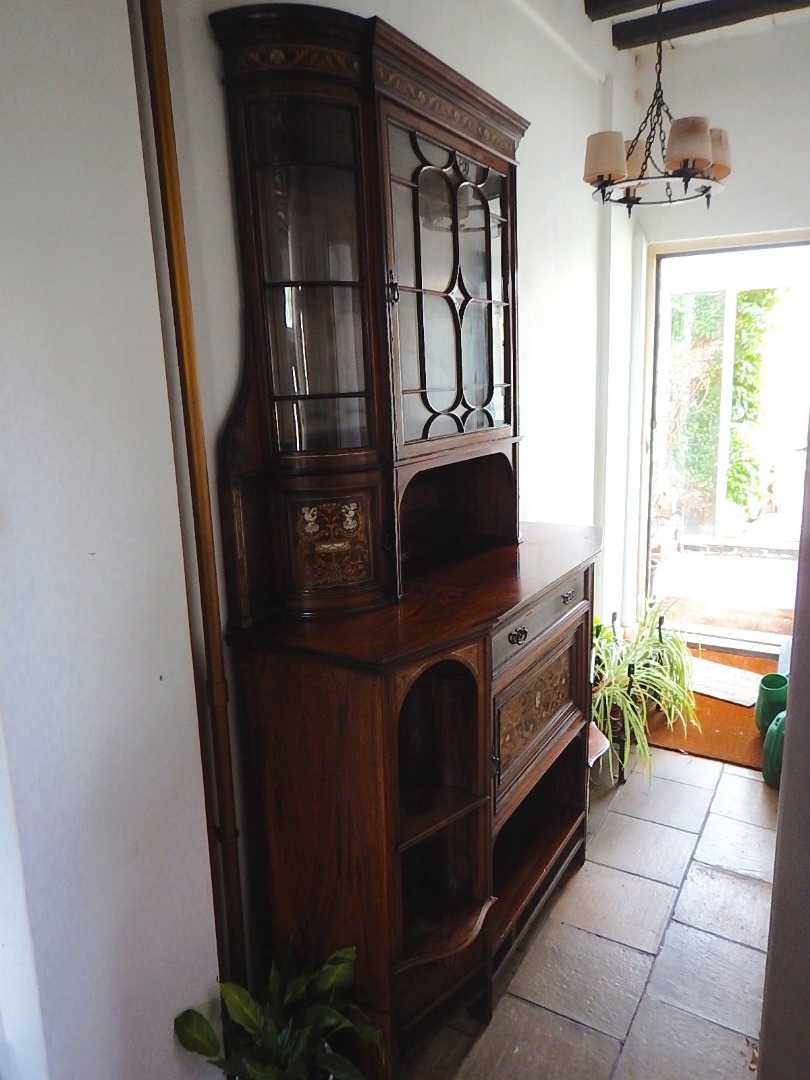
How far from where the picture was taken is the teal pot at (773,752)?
2729 mm

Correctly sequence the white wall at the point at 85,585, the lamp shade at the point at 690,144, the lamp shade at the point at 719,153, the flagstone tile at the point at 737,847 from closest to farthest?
the white wall at the point at 85,585 < the lamp shade at the point at 690,144 < the lamp shade at the point at 719,153 < the flagstone tile at the point at 737,847

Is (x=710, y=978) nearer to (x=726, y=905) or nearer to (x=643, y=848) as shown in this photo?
(x=726, y=905)

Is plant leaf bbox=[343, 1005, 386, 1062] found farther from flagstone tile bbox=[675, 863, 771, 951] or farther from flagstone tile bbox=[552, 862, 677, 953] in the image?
flagstone tile bbox=[675, 863, 771, 951]

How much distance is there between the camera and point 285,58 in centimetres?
137

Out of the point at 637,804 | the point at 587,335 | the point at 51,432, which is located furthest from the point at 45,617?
the point at 587,335

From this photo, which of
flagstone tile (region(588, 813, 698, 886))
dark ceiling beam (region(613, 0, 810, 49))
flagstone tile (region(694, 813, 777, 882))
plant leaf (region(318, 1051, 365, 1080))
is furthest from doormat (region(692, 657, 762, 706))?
dark ceiling beam (region(613, 0, 810, 49))

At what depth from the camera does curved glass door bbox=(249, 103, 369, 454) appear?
4.71ft

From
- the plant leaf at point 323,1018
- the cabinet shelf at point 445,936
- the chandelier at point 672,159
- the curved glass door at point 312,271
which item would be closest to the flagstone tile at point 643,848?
the cabinet shelf at point 445,936

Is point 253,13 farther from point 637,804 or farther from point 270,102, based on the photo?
point 637,804

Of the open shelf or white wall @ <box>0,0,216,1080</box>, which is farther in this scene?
the open shelf

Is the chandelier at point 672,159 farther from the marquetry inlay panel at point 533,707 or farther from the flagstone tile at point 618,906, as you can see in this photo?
the flagstone tile at point 618,906

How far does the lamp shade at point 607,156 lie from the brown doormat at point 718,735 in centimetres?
224

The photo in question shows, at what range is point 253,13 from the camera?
4.34ft

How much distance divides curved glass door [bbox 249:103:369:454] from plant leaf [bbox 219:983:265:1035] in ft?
3.32
